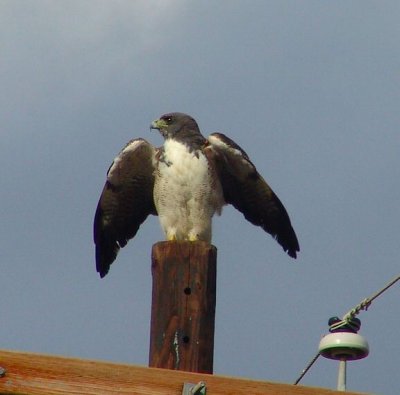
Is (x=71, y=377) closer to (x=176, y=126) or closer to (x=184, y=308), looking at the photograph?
(x=184, y=308)

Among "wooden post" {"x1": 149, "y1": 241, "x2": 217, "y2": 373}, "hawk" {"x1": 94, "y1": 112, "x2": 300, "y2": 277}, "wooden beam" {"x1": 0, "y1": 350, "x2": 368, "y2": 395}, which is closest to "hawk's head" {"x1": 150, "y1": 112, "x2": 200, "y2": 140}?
"hawk" {"x1": 94, "y1": 112, "x2": 300, "y2": 277}

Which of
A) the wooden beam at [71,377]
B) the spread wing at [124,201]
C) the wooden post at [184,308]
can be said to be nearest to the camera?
the wooden beam at [71,377]

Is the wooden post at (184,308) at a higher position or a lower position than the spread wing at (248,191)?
lower

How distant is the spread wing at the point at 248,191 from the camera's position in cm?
917

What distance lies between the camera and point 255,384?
4.00 m

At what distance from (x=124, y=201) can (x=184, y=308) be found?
4814mm

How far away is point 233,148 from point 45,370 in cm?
556

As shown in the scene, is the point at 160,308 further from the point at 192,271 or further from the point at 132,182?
the point at 132,182

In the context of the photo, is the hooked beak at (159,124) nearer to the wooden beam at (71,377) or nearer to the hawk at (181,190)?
the hawk at (181,190)

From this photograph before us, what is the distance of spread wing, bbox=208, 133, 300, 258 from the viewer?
9172 mm

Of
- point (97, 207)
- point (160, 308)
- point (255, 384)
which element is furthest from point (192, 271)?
point (97, 207)

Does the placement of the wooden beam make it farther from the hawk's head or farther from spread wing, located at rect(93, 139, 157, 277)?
the hawk's head

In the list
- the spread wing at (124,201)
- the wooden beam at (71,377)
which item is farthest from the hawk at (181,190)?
the wooden beam at (71,377)

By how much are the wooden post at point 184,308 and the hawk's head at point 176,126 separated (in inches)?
174
